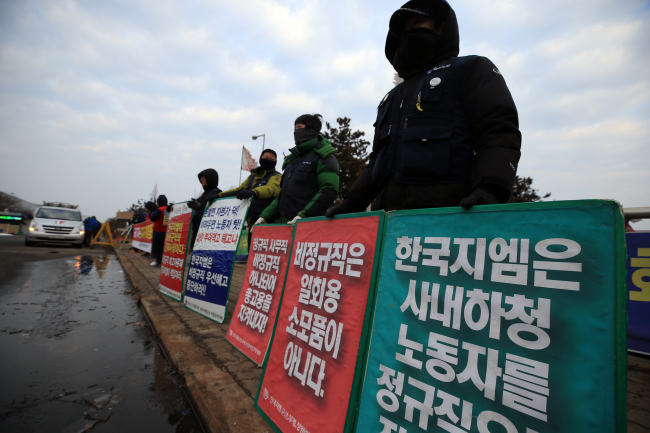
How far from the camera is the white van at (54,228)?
12305mm

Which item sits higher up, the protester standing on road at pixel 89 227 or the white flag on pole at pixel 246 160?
the white flag on pole at pixel 246 160

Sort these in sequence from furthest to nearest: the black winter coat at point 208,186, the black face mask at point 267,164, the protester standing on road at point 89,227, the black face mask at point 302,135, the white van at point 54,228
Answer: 1. the protester standing on road at point 89,227
2. the white van at point 54,228
3. the black winter coat at point 208,186
4. the black face mask at point 267,164
5. the black face mask at point 302,135

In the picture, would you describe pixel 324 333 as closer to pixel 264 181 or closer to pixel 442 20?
pixel 442 20

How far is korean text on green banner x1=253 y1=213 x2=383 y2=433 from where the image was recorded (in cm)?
141

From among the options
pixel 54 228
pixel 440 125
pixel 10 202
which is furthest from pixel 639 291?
pixel 10 202

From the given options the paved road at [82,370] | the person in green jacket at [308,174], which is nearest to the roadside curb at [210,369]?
the paved road at [82,370]

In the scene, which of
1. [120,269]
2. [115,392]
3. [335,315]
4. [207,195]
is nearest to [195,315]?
[115,392]

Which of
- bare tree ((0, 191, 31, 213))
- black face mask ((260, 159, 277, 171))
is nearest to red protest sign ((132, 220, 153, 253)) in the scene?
black face mask ((260, 159, 277, 171))

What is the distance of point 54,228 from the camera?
40.9 ft

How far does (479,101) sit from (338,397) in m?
1.52

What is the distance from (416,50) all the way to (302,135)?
1.80 metres

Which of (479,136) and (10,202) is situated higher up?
(10,202)

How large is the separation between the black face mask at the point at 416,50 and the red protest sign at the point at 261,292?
1.40m

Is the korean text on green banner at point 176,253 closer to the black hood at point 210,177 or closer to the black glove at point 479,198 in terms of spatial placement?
the black hood at point 210,177
